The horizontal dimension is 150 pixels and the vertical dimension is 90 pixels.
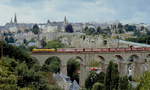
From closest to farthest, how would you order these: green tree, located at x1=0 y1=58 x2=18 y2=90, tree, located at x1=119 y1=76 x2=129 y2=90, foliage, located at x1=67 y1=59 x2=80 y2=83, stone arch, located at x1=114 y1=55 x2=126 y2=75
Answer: green tree, located at x1=0 y1=58 x2=18 y2=90 → tree, located at x1=119 y1=76 x2=129 y2=90 → stone arch, located at x1=114 y1=55 x2=126 y2=75 → foliage, located at x1=67 y1=59 x2=80 y2=83

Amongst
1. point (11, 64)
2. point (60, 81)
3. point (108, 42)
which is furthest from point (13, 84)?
point (108, 42)

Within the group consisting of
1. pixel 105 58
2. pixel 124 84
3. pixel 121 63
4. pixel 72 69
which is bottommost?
pixel 72 69

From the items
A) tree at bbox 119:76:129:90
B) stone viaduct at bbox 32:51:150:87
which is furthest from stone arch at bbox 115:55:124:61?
tree at bbox 119:76:129:90

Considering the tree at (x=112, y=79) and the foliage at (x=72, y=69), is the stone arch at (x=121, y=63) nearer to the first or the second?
the foliage at (x=72, y=69)

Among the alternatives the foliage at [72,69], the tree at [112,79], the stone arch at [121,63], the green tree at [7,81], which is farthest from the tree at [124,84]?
the foliage at [72,69]

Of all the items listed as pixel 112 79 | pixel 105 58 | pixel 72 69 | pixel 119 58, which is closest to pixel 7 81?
pixel 112 79

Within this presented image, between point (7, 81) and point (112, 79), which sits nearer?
point (7, 81)

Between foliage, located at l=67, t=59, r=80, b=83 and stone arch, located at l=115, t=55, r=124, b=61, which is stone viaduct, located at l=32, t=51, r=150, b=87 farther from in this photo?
foliage, located at l=67, t=59, r=80, b=83

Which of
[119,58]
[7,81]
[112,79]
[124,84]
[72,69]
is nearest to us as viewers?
[7,81]

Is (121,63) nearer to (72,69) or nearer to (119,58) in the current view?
(119,58)

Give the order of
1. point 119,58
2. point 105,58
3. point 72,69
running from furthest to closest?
point 72,69, point 119,58, point 105,58

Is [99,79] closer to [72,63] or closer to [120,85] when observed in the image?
[120,85]
